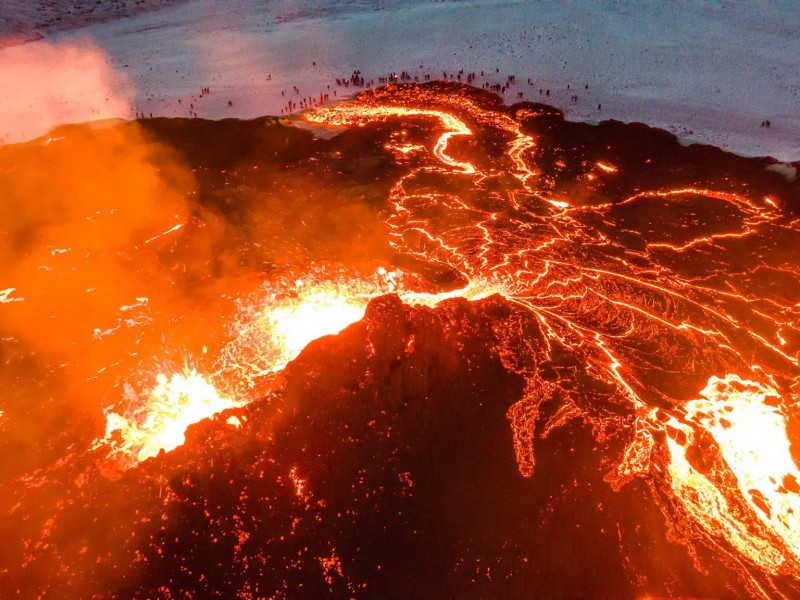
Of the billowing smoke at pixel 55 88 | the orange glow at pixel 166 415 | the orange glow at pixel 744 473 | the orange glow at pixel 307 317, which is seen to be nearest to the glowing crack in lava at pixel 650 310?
the orange glow at pixel 744 473

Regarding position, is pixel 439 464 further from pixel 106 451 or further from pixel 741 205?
pixel 741 205

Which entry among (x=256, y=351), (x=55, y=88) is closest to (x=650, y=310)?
(x=256, y=351)

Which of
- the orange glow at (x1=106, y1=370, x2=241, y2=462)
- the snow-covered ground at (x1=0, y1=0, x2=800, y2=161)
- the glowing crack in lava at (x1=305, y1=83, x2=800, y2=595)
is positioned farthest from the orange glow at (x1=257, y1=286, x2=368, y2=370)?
the snow-covered ground at (x1=0, y1=0, x2=800, y2=161)

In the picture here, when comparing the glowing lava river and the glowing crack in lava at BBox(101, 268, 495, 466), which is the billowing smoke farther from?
the glowing crack in lava at BBox(101, 268, 495, 466)

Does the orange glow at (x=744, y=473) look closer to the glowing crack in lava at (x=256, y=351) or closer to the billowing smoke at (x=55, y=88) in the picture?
the glowing crack in lava at (x=256, y=351)

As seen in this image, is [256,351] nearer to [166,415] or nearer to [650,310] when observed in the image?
[166,415]

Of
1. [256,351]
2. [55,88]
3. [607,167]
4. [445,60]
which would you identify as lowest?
[256,351]

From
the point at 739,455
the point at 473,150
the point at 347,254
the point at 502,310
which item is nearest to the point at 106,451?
the point at 347,254
